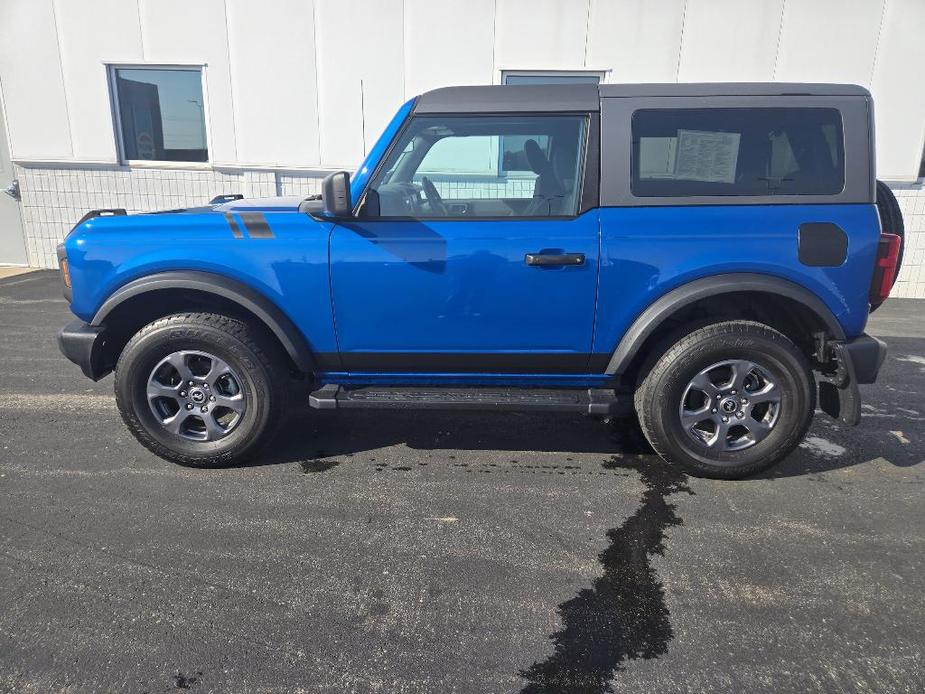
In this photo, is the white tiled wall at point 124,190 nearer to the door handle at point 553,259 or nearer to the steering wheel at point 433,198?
the steering wheel at point 433,198

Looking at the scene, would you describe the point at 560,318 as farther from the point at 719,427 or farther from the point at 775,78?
the point at 775,78

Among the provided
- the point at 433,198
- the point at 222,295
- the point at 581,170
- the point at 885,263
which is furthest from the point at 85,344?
the point at 885,263

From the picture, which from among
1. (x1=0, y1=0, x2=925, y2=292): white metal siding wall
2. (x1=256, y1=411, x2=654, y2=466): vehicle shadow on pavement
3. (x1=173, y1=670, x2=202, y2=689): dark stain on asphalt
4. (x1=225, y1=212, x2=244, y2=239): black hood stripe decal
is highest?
(x1=0, y1=0, x2=925, y2=292): white metal siding wall

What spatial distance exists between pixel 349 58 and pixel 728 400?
22.9 ft

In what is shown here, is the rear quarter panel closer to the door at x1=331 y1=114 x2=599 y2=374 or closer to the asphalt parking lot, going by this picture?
the door at x1=331 y1=114 x2=599 y2=374

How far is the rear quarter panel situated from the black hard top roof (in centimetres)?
56

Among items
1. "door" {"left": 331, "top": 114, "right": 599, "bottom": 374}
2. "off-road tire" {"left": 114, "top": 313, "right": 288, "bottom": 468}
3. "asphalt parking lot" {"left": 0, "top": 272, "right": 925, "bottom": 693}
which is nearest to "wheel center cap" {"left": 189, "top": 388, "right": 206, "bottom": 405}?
"off-road tire" {"left": 114, "top": 313, "right": 288, "bottom": 468}

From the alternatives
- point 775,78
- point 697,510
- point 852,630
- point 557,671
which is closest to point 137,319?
point 557,671

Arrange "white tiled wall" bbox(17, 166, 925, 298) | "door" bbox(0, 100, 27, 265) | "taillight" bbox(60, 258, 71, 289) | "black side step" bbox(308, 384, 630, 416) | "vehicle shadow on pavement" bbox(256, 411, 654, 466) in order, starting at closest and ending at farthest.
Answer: "black side step" bbox(308, 384, 630, 416), "taillight" bbox(60, 258, 71, 289), "vehicle shadow on pavement" bbox(256, 411, 654, 466), "white tiled wall" bbox(17, 166, 925, 298), "door" bbox(0, 100, 27, 265)

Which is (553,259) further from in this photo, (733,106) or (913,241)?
(913,241)

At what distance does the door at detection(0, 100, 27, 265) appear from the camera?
8930 mm

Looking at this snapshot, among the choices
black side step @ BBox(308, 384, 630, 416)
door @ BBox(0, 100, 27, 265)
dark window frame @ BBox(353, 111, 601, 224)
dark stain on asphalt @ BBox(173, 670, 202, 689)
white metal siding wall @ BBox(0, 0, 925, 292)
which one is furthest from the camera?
door @ BBox(0, 100, 27, 265)

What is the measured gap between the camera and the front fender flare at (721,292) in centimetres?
293

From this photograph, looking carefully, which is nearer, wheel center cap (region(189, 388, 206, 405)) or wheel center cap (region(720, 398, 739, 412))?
A: wheel center cap (region(720, 398, 739, 412))
